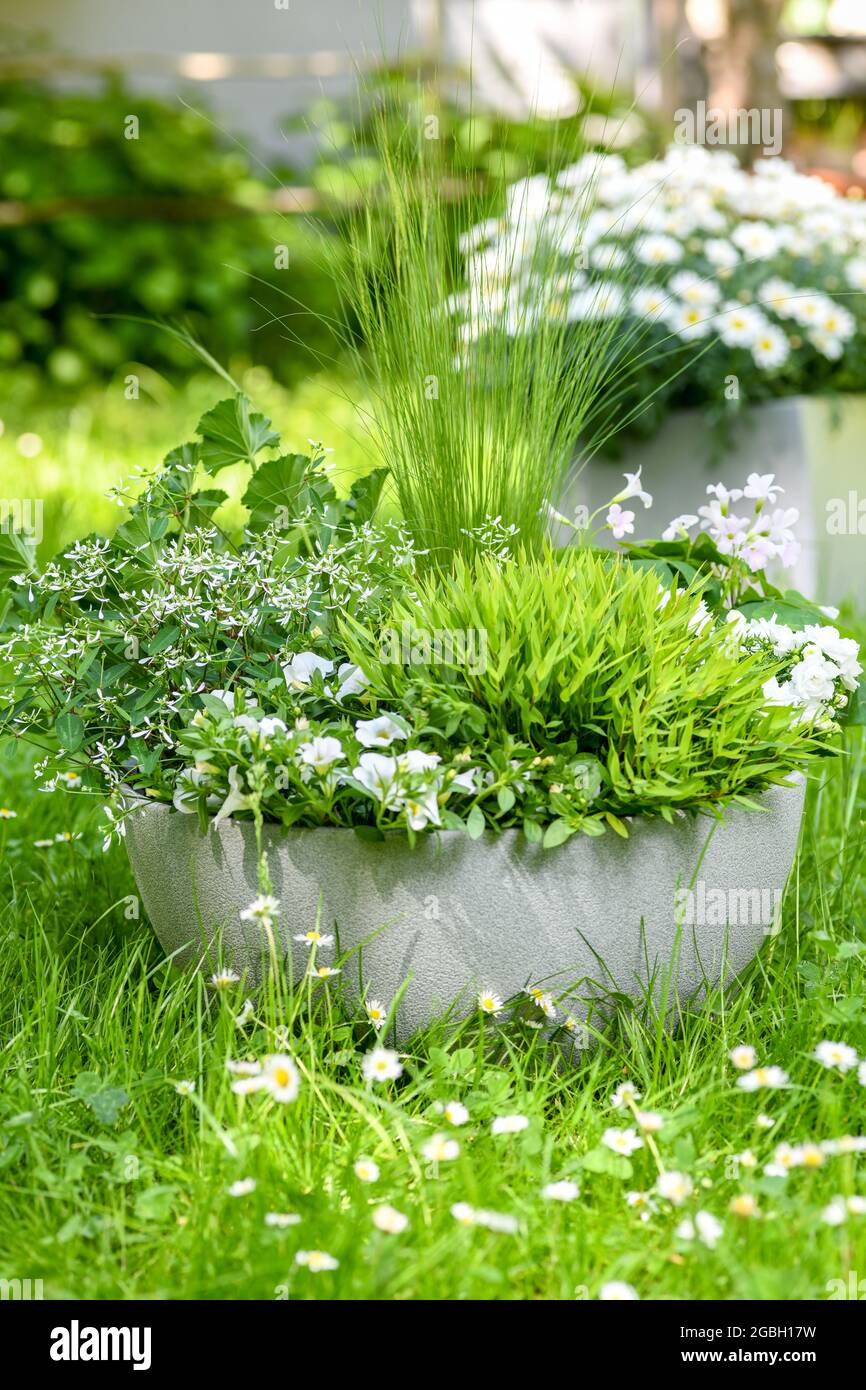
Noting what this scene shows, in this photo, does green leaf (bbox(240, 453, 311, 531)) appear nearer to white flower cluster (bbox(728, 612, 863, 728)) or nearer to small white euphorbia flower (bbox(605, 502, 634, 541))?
small white euphorbia flower (bbox(605, 502, 634, 541))

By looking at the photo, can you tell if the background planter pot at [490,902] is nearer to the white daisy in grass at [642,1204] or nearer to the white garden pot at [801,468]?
the white daisy in grass at [642,1204]

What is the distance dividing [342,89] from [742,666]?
5852 mm

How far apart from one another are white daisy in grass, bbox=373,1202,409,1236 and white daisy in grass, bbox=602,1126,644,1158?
25 cm

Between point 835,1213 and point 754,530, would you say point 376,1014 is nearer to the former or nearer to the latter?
point 835,1213

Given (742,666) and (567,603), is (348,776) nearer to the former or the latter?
(567,603)

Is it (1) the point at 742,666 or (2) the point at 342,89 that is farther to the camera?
(2) the point at 342,89

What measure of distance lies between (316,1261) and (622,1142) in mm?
361

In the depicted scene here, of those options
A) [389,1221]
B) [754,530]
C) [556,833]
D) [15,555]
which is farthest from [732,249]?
[389,1221]

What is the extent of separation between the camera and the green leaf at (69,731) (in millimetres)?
1609

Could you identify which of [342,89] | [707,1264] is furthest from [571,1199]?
[342,89]

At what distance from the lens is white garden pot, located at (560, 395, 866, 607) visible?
3467 millimetres

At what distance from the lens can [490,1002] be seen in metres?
1.49
